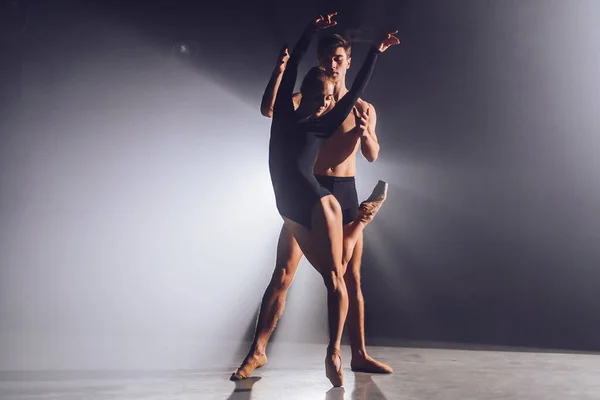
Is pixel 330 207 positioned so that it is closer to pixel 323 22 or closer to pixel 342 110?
pixel 342 110

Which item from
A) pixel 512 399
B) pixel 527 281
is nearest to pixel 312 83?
pixel 512 399

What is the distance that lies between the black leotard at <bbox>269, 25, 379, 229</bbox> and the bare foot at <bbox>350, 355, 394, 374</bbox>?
0.79 meters

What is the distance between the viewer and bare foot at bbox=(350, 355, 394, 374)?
11.0ft

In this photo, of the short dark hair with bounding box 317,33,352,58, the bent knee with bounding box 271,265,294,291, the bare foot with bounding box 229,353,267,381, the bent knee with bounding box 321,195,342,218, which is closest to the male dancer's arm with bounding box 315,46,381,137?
the bent knee with bounding box 321,195,342,218

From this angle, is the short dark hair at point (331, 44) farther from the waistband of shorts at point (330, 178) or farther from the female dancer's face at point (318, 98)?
the waistband of shorts at point (330, 178)

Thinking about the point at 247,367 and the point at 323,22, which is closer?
the point at 323,22

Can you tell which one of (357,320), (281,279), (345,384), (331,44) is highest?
(331,44)

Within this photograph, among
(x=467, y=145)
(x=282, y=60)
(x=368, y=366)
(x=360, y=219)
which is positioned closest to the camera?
(x=282, y=60)

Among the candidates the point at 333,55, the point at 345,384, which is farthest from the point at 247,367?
the point at 333,55

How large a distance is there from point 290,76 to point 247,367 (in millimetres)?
1182

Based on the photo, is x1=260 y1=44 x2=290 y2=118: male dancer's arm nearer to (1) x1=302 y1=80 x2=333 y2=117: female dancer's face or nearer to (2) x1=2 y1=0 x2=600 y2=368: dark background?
(1) x1=302 y1=80 x2=333 y2=117: female dancer's face

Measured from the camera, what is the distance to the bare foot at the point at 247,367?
3115 mm

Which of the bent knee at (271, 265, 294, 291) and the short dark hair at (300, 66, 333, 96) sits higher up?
the short dark hair at (300, 66, 333, 96)

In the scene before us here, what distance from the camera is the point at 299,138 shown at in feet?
9.59
